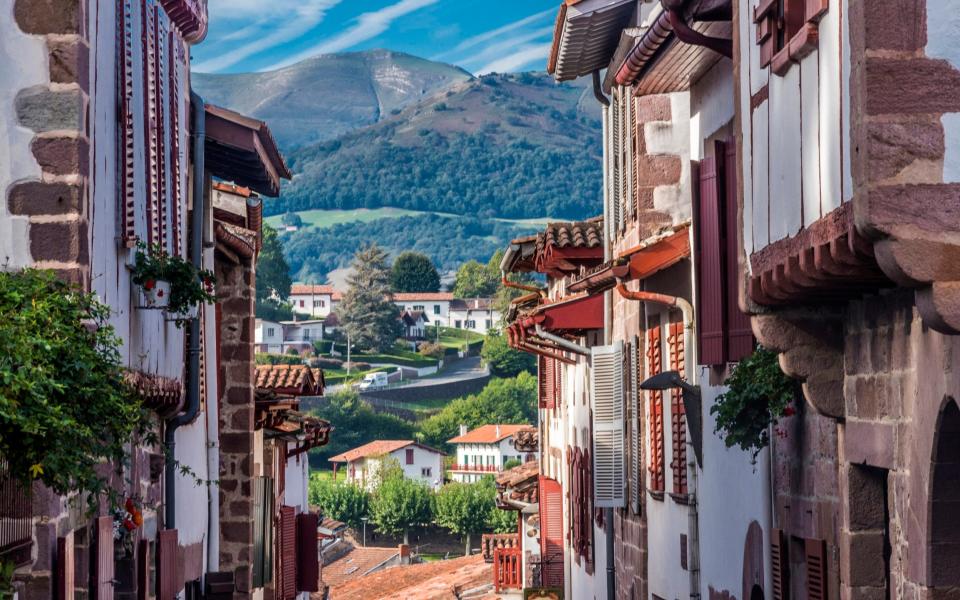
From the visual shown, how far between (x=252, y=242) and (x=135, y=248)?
842 cm

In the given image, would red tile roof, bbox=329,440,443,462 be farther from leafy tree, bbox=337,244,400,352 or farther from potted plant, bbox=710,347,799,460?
potted plant, bbox=710,347,799,460

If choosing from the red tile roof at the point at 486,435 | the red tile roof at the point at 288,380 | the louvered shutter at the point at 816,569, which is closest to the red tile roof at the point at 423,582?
the red tile roof at the point at 288,380

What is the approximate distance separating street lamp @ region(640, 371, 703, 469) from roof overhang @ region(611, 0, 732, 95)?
104 inches

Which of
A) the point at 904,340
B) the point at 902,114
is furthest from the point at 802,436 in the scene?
the point at 902,114

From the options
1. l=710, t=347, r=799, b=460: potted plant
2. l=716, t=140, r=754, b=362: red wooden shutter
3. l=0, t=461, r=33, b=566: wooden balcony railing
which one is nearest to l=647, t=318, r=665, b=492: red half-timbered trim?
l=716, t=140, r=754, b=362: red wooden shutter

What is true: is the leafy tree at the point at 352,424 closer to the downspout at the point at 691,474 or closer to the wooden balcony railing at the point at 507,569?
the wooden balcony railing at the point at 507,569

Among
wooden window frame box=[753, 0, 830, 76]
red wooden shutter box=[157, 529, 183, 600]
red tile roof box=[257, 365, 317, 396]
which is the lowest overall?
red wooden shutter box=[157, 529, 183, 600]

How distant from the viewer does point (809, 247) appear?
27.5ft

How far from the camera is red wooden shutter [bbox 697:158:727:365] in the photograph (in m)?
13.0

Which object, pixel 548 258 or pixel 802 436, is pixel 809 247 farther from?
pixel 548 258

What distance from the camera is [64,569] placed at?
31.4 feet

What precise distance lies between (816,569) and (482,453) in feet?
436

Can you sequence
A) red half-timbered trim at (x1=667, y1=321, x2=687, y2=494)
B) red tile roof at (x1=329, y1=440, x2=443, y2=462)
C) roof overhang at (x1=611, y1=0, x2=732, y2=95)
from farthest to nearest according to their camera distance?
red tile roof at (x1=329, y1=440, x2=443, y2=462) → red half-timbered trim at (x1=667, y1=321, x2=687, y2=494) → roof overhang at (x1=611, y1=0, x2=732, y2=95)

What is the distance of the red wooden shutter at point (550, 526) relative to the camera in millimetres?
30234
